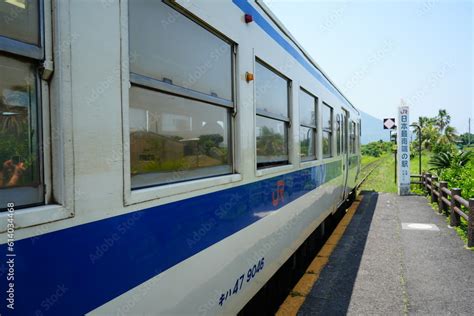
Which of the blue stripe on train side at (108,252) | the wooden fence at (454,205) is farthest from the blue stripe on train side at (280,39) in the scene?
the wooden fence at (454,205)

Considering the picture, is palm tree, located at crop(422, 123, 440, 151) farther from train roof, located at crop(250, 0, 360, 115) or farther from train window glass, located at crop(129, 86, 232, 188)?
train window glass, located at crop(129, 86, 232, 188)

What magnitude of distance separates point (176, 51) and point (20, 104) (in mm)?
981

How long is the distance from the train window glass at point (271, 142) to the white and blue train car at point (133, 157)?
4cm

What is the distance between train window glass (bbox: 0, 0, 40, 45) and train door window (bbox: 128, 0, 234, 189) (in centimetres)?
48

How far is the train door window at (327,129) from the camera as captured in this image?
6048 millimetres

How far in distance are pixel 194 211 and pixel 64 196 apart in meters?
0.88

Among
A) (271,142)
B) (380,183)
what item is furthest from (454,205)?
(380,183)

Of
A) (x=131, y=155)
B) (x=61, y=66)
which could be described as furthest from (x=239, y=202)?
(x=61, y=66)

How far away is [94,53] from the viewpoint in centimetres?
152

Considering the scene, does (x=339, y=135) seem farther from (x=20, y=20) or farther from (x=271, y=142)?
(x=20, y=20)

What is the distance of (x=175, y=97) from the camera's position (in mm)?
2076

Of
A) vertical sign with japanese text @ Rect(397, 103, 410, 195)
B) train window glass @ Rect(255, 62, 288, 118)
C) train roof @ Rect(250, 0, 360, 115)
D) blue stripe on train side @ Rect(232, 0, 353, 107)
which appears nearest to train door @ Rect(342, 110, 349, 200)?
train roof @ Rect(250, 0, 360, 115)

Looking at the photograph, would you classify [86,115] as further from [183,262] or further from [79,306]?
[183,262]

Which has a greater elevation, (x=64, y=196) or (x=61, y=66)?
(x=61, y=66)
